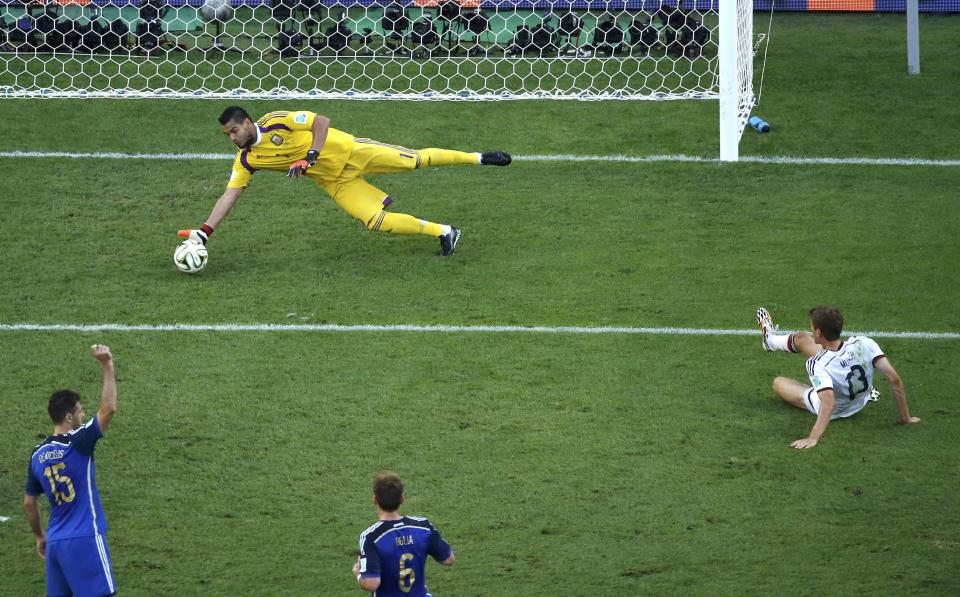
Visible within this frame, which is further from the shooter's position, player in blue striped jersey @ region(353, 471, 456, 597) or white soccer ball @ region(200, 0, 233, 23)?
white soccer ball @ region(200, 0, 233, 23)

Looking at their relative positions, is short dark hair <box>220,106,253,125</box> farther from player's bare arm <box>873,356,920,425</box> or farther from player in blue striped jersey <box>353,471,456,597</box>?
player in blue striped jersey <box>353,471,456,597</box>

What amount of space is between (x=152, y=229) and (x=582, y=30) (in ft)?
20.8

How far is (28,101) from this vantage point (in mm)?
14977

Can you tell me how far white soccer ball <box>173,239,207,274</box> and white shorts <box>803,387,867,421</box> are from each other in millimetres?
4998

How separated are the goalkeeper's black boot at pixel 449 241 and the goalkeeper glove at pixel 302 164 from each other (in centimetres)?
132

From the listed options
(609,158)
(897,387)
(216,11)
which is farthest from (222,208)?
(216,11)

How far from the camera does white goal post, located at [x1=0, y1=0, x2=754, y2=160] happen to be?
1511cm

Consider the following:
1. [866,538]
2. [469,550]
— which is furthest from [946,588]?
[469,550]

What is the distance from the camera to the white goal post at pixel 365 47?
49.6 ft

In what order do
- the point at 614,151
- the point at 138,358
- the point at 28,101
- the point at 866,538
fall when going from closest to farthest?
the point at 866,538
the point at 138,358
the point at 614,151
the point at 28,101

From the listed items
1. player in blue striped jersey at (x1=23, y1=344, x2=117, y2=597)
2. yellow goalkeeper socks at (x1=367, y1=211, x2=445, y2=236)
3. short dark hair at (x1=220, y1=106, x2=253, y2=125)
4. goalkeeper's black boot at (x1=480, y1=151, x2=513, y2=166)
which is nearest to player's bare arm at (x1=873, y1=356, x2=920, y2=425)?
goalkeeper's black boot at (x1=480, y1=151, x2=513, y2=166)

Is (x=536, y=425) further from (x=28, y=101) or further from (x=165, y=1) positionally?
(x=165, y=1)

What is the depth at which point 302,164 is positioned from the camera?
1055 centimetres

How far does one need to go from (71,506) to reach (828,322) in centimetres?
448
